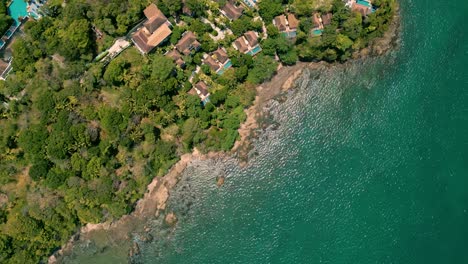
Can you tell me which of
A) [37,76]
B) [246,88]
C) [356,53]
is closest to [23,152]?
[37,76]

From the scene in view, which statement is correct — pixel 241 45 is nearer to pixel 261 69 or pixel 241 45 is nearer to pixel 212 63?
pixel 261 69

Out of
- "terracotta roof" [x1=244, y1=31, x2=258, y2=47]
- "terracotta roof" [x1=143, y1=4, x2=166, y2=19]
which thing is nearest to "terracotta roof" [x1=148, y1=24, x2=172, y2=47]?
"terracotta roof" [x1=143, y1=4, x2=166, y2=19]

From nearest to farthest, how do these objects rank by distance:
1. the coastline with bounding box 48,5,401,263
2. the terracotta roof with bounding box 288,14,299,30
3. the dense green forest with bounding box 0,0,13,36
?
the dense green forest with bounding box 0,0,13,36, the terracotta roof with bounding box 288,14,299,30, the coastline with bounding box 48,5,401,263

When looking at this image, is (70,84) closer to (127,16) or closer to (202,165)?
(127,16)

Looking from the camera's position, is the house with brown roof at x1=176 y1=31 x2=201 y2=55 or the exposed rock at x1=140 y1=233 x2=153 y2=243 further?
the exposed rock at x1=140 y1=233 x2=153 y2=243

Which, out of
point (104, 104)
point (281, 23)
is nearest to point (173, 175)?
point (104, 104)

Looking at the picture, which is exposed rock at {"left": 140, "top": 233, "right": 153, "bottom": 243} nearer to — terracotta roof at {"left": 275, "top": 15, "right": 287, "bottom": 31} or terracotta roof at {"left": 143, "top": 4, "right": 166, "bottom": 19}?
terracotta roof at {"left": 143, "top": 4, "right": 166, "bottom": 19}
